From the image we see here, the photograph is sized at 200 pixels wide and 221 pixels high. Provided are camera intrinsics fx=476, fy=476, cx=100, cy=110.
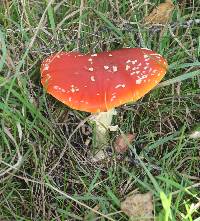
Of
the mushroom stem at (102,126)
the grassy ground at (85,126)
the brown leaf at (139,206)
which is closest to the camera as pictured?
the brown leaf at (139,206)

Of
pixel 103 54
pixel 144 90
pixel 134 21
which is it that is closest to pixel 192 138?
pixel 144 90

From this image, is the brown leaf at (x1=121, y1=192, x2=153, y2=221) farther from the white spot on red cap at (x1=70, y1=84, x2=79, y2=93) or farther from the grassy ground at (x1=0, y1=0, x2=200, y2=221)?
the white spot on red cap at (x1=70, y1=84, x2=79, y2=93)

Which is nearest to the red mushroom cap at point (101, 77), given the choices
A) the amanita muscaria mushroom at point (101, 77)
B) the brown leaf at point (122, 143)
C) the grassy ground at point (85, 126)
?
the amanita muscaria mushroom at point (101, 77)

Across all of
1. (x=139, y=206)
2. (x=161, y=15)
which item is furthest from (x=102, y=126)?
(x=161, y=15)

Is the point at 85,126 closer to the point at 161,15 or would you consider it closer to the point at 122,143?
the point at 122,143

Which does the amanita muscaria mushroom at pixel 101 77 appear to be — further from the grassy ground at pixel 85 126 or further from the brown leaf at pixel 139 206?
the brown leaf at pixel 139 206

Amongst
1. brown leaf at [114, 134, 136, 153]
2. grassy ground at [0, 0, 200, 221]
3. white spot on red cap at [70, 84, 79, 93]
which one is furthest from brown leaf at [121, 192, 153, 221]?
white spot on red cap at [70, 84, 79, 93]
